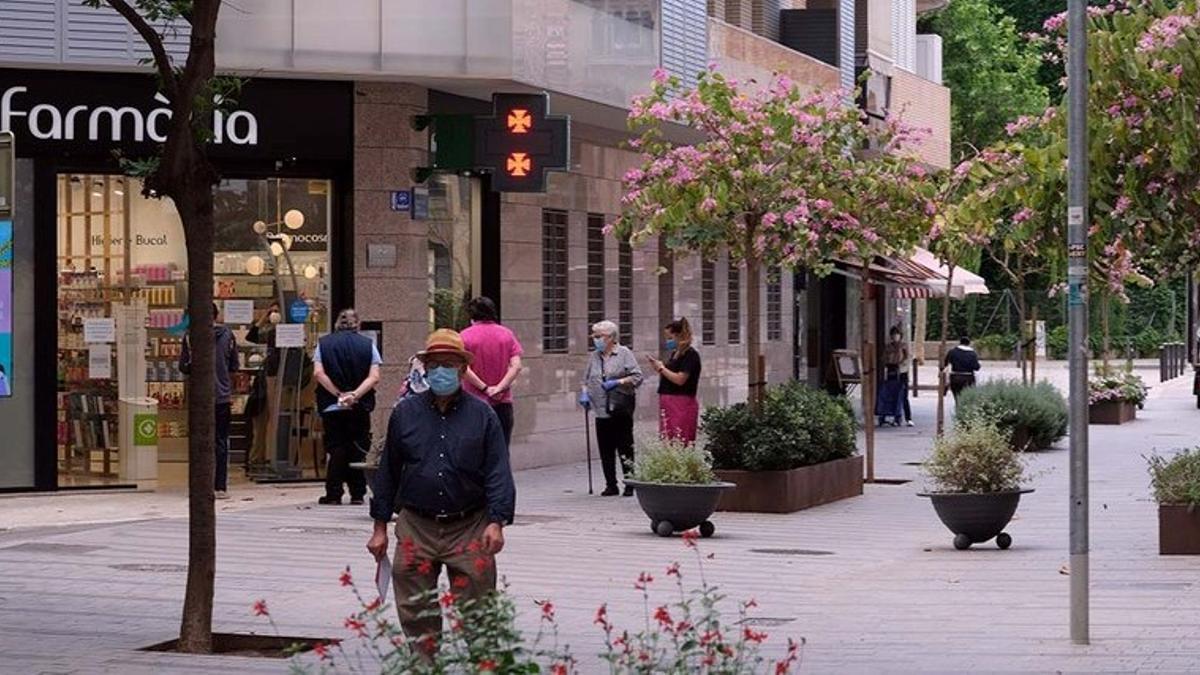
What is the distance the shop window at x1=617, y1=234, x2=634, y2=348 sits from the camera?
3038 centimetres

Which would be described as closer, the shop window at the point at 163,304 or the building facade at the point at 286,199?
the building facade at the point at 286,199

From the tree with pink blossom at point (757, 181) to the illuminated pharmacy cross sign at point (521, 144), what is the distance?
140 centimetres

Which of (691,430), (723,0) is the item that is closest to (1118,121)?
Answer: (691,430)

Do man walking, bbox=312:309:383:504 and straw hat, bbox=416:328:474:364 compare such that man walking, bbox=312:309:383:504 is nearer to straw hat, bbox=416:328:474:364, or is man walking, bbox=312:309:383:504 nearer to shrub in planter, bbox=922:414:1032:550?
shrub in planter, bbox=922:414:1032:550

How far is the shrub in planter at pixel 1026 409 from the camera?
30203mm

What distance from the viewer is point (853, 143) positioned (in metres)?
23.7

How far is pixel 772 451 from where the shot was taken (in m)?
20.6

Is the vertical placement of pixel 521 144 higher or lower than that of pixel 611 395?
higher

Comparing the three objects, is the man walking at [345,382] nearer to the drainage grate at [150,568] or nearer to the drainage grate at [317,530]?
the drainage grate at [317,530]

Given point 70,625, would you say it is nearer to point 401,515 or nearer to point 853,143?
point 401,515

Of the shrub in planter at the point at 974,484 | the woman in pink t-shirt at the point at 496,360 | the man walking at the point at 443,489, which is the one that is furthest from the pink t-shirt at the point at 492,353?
the man walking at the point at 443,489

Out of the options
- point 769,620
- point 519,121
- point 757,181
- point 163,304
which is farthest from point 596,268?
point 769,620

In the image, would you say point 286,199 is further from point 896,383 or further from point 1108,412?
point 1108,412

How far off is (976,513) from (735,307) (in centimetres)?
1885
